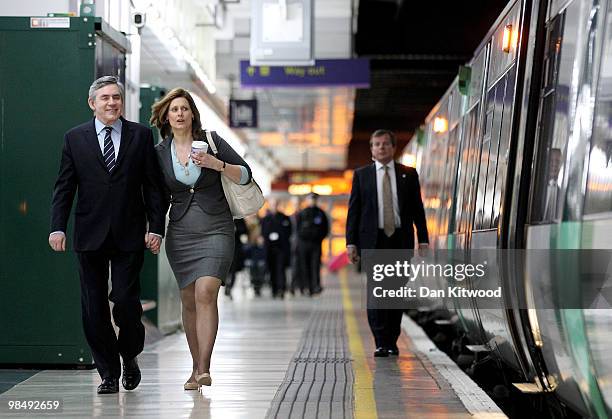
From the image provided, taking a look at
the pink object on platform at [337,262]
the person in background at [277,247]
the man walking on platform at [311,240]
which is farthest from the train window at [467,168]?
the pink object on platform at [337,262]

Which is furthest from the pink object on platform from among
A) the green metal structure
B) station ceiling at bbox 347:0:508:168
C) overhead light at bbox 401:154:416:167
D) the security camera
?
the green metal structure

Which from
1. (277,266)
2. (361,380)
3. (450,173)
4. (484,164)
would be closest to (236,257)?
(277,266)

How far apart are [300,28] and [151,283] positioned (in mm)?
4941

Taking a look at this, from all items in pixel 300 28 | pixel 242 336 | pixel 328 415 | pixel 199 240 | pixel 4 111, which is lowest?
pixel 242 336

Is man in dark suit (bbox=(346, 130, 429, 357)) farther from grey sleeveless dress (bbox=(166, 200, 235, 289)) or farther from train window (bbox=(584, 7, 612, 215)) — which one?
train window (bbox=(584, 7, 612, 215))

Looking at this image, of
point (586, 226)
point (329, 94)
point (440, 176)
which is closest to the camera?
point (586, 226)

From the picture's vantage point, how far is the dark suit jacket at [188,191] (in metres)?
7.03

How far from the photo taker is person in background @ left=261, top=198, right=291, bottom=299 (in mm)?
22203

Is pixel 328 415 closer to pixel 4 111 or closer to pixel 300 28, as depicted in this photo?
pixel 4 111

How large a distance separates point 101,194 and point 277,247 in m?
15.6

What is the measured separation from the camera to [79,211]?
6797mm

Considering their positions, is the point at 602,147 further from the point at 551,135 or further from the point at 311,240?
the point at 311,240

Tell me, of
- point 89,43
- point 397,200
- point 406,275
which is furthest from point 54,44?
point 406,275

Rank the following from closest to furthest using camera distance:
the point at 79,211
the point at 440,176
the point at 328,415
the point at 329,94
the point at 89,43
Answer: the point at 328,415, the point at 79,211, the point at 89,43, the point at 440,176, the point at 329,94
